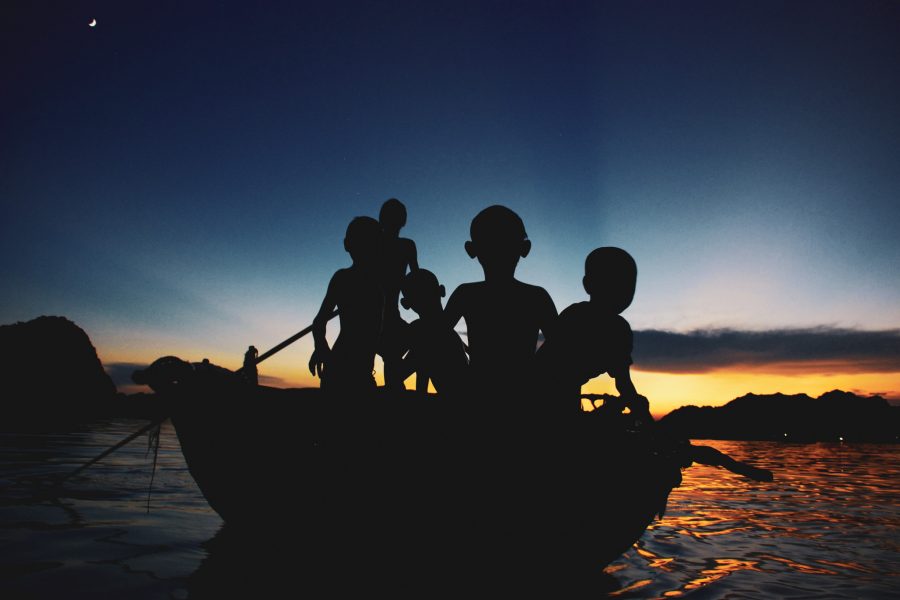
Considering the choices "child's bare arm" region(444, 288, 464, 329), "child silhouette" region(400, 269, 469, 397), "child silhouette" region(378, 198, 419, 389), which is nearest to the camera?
"child's bare arm" region(444, 288, 464, 329)

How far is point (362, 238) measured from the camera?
4613 millimetres

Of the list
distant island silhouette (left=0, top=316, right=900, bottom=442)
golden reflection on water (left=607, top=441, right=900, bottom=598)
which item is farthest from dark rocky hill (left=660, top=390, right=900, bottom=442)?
golden reflection on water (left=607, top=441, right=900, bottom=598)

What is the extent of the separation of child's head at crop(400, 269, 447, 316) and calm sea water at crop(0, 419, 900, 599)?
100 inches

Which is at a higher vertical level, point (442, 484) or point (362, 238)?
point (362, 238)

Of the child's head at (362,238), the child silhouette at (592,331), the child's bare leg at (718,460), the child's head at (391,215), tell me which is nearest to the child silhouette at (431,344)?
the child's head at (362,238)

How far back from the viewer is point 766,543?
17.7 feet

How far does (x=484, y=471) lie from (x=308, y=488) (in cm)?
150

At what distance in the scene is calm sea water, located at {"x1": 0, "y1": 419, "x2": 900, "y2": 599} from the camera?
3.27m

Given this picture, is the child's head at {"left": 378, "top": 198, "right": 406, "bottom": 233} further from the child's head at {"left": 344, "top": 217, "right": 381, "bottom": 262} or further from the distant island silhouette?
the distant island silhouette

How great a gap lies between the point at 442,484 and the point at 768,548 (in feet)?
14.9

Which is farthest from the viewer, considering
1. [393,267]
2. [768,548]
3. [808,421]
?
[808,421]

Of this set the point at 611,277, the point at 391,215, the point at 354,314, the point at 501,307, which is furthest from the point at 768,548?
the point at 391,215

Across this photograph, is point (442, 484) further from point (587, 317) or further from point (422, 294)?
point (422, 294)

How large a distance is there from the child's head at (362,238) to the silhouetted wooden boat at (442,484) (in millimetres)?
1589
